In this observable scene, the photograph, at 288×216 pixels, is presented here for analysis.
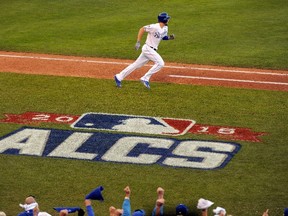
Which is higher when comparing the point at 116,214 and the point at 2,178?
the point at 116,214

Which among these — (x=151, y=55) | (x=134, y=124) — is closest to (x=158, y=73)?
(x=151, y=55)

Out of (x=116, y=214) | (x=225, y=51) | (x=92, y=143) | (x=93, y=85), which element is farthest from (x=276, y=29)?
(x=116, y=214)

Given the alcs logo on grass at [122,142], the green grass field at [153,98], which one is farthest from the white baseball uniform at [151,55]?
the alcs logo on grass at [122,142]

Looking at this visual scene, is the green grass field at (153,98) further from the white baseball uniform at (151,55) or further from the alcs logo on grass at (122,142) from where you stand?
the white baseball uniform at (151,55)

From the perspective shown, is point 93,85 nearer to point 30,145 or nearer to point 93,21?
point 30,145

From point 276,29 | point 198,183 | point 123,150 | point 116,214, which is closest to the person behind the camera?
point 116,214
